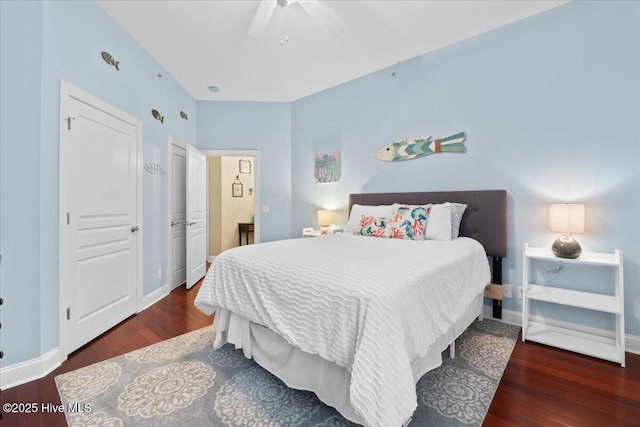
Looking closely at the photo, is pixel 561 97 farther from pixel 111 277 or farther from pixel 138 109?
pixel 111 277

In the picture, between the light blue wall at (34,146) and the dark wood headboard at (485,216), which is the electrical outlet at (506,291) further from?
the light blue wall at (34,146)

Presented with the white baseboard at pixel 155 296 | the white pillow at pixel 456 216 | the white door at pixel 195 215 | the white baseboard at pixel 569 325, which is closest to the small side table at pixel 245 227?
the white door at pixel 195 215

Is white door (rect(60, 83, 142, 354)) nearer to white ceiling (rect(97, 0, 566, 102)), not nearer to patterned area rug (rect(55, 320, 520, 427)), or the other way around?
patterned area rug (rect(55, 320, 520, 427))

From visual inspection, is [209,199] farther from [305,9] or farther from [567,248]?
[567,248]

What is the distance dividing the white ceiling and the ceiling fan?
0.24 m

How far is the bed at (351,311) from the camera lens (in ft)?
3.57

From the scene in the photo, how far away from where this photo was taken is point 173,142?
3615 mm

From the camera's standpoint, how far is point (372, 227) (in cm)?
289

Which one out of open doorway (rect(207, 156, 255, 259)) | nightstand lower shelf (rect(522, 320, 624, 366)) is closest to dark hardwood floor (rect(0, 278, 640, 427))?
nightstand lower shelf (rect(522, 320, 624, 366))

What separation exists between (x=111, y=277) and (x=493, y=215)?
3.57m

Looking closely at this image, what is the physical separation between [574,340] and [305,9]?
330 centimetres

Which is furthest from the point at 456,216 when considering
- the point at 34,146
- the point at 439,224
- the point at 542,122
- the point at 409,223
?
the point at 34,146

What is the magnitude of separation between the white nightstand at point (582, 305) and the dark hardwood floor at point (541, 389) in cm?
8

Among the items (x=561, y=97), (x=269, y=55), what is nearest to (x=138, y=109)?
(x=269, y=55)
